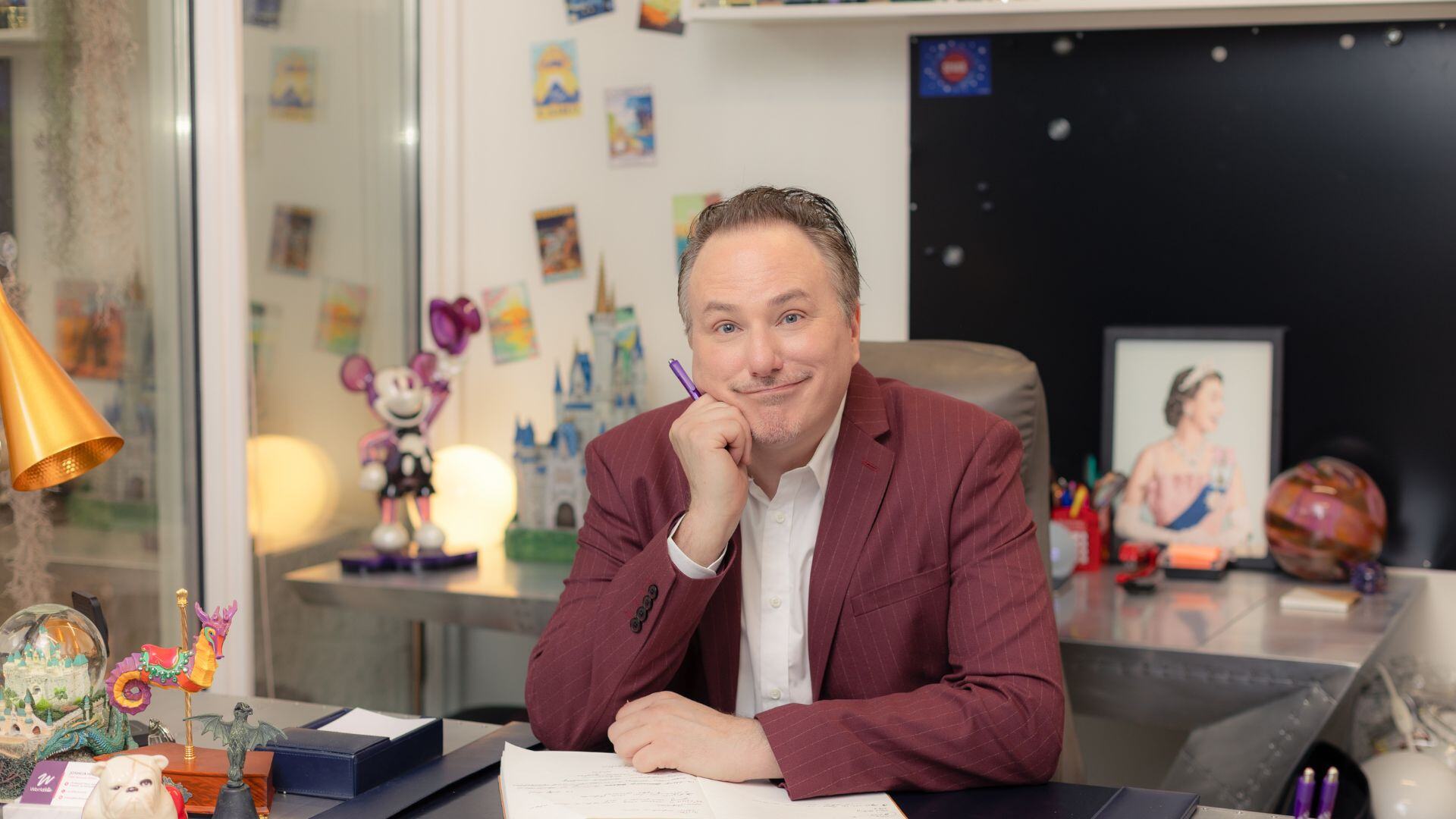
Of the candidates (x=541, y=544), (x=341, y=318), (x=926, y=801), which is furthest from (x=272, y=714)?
(x=341, y=318)

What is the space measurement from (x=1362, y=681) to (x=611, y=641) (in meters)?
1.44

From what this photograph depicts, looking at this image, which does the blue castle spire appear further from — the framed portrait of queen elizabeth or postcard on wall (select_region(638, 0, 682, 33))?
the framed portrait of queen elizabeth

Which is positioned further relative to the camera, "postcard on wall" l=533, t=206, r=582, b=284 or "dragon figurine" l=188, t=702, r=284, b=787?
"postcard on wall" l=533, t=206, r=582, b=284

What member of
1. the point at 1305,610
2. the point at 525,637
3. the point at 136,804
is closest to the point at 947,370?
the point at 1305,610

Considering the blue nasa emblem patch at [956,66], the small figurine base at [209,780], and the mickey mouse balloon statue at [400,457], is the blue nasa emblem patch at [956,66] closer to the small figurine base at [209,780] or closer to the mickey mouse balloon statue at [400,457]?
the mickey mouse balloon statue at [400,457]

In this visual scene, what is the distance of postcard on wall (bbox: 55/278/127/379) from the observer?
1.93 m

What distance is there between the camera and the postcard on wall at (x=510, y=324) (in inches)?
114

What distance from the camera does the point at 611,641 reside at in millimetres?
1340

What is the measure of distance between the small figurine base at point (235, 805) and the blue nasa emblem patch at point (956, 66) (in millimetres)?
1959

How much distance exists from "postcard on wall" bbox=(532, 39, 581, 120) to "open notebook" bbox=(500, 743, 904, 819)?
192cm

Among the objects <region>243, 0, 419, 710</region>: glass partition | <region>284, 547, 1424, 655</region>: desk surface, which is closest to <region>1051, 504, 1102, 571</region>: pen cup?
<region>284, 547, 1424, 655</region>: desk surface

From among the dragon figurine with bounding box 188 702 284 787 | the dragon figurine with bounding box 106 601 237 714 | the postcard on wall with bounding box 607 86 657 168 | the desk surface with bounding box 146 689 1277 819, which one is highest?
the postcard on wall with bounding box 607 86 657 168

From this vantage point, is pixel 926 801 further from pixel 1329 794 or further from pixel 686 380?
pixel 1329 794

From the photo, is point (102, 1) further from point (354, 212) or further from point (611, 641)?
point (611, 641)
